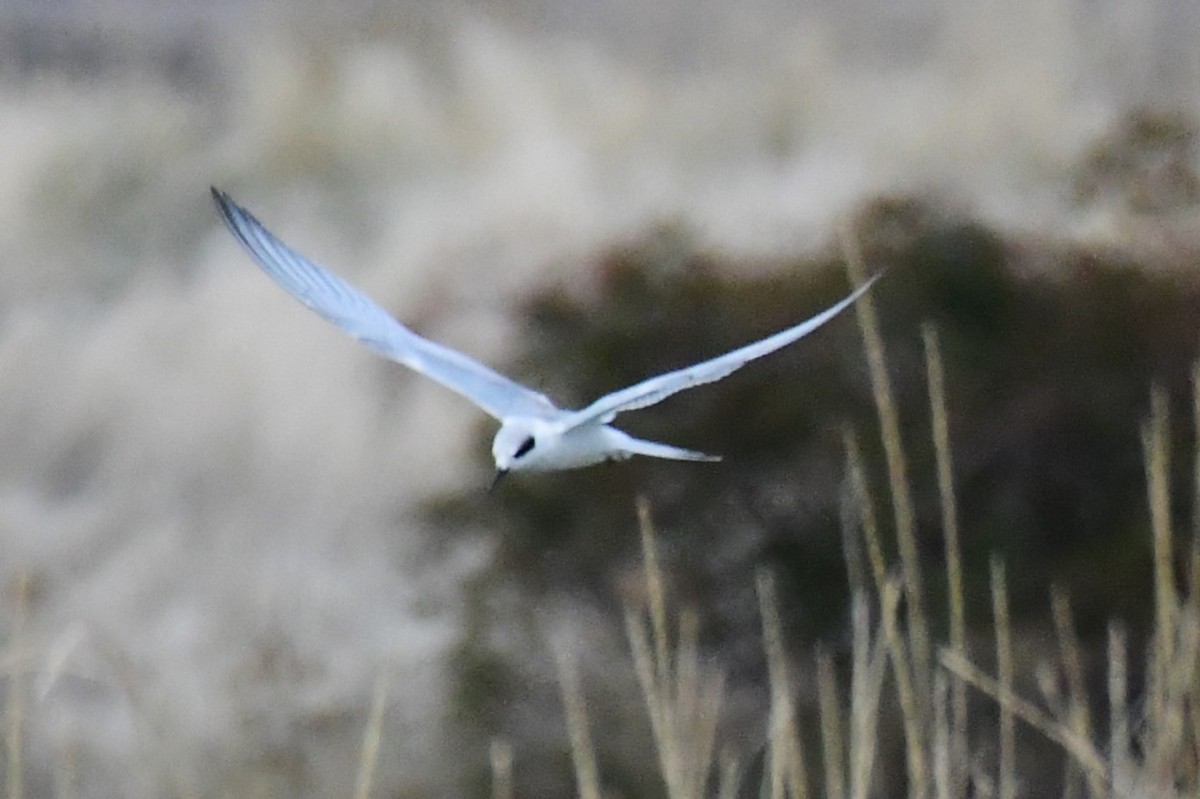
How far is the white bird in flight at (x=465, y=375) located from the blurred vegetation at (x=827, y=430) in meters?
2.06

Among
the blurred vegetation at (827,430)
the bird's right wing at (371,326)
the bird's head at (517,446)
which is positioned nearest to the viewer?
the bird's head at (517,446)

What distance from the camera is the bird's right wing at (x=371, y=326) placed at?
1.90 meters

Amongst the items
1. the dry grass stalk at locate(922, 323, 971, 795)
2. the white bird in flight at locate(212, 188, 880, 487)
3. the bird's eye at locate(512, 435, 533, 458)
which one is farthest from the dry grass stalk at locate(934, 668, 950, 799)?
the bird's eye at locate(512, 435, 533, 458)

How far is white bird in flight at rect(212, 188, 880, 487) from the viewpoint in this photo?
5.64 ft

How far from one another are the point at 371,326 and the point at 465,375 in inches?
4.7

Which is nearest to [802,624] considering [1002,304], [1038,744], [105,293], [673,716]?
[1038,744]

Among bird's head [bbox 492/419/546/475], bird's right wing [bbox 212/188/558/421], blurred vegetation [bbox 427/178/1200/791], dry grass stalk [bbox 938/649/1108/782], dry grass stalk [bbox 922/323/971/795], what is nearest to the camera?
dry grass stalk [bbox 938/649/1108/782]

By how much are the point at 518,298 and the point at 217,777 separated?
4.61 feet

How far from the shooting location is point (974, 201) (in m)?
4.02

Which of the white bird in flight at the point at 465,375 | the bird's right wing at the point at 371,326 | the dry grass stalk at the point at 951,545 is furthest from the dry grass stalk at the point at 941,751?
the bird's right wing at the point at 371,326

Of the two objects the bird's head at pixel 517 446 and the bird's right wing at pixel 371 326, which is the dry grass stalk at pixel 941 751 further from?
the bird's right wing at pixel 371 326

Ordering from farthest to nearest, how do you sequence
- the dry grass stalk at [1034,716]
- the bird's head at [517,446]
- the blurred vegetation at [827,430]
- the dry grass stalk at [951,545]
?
1. the blurred vegetation at [827,430]
2. the bird's head at [517,446]
3. the dry grass stalk at [951,545]
4. the dry grass stalk at [1034,716]

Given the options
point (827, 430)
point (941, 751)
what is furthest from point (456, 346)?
point (941, 751)

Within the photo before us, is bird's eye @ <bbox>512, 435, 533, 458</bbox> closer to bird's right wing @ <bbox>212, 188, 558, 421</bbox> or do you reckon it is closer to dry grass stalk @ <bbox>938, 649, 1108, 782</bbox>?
bird's right wing @ <bbox>212, 188, 558, 421</bbox>
